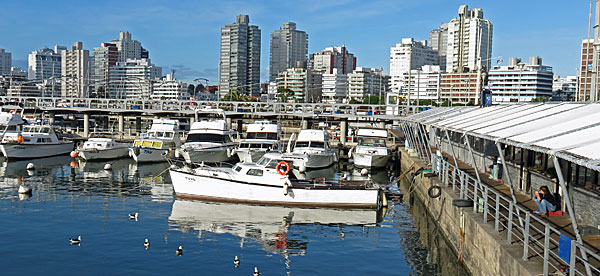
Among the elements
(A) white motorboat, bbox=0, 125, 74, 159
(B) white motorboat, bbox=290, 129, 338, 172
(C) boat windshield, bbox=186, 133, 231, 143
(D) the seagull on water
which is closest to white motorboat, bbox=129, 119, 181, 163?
(C) boat windshield, bbox=186, 133, 231, 143

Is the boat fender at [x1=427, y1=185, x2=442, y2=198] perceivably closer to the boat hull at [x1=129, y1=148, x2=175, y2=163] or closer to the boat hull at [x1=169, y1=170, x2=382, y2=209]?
the boat hull at [x1=169, y1=170, x2=382, y2=209]

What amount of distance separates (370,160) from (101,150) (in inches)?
937

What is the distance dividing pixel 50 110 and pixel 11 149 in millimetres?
19248

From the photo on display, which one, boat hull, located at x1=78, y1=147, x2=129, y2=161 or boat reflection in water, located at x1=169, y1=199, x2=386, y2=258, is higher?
boat hull, located at x1=78, y1=147, x2=129, y2=161

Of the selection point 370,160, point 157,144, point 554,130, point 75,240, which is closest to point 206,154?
point 157,144

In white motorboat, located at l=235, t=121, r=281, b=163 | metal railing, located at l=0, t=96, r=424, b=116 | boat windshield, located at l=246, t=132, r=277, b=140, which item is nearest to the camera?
white motorboat, located at l=235, t=121, r=281, b=163

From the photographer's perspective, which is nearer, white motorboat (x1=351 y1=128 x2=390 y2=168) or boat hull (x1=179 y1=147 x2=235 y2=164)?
boat hull (x1=179 y1=147 x2=235 y2=164)

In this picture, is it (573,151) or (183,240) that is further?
(183,240)

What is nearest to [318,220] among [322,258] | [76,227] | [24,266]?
[322,258]

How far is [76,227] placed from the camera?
2492cm

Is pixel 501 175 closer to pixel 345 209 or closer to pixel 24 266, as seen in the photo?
pixel 345 209

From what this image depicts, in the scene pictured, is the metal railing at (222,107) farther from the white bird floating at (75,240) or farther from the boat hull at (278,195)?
the white bird floating at (75,240)

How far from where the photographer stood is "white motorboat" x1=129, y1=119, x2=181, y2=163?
5034 centimetres

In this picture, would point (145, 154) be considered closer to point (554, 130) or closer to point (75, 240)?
point (75, 240)
